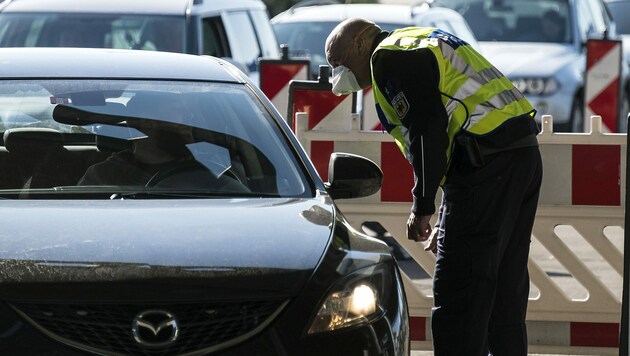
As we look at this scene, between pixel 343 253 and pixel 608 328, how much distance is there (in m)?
2.70

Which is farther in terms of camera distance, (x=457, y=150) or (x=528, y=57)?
(x=528, y=57)

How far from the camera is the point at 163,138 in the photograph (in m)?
5.39

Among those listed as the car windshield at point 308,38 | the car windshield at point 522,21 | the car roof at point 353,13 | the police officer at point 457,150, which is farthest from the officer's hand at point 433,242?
the car windshield at point 522,21

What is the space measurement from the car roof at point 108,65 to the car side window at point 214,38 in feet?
18.3

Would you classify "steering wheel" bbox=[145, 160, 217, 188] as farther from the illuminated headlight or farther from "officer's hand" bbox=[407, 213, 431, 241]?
the illuminated headlight

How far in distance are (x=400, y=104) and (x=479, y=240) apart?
0.59m

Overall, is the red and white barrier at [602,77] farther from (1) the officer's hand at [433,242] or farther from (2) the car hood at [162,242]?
(2) the car hood at [162,242]

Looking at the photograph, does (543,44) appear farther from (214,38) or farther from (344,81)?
(344,81)

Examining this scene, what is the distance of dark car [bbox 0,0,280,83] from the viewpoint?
1118cm

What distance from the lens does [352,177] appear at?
5.38 m

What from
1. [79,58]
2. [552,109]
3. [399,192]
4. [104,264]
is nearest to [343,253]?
[104,264]

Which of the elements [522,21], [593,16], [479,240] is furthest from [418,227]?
[593,16]

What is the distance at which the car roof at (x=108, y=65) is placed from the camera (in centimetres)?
555

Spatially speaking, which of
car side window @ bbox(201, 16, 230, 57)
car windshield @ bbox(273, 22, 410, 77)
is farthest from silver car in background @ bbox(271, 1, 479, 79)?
car side window @ bbox(201, 16, 230, 57)
